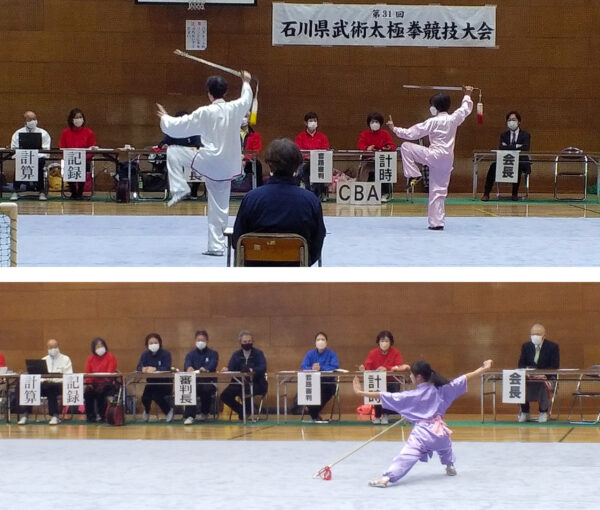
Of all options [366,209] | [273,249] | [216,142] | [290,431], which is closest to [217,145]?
[216,142]

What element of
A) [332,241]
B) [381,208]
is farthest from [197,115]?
[381,208]

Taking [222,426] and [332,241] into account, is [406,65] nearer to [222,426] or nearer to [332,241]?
[332,241]

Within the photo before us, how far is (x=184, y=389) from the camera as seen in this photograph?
36.2ft

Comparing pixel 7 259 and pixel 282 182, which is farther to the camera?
pixel 7 259

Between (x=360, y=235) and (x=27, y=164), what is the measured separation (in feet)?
16.0

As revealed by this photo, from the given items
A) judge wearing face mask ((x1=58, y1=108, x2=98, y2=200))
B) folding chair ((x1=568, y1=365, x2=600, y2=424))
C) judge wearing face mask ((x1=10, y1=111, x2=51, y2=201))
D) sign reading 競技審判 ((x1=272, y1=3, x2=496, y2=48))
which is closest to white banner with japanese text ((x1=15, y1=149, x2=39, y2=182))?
judge wearing face mask ((x1=10, y1=111, x2=51, y2=201))

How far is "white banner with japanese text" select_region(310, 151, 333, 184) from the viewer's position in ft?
46.5

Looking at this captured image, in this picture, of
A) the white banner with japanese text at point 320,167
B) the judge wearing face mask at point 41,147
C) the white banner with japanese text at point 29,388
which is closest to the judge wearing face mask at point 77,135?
the judge wearing face mask at point 41,147

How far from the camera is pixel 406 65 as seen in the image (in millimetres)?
16859

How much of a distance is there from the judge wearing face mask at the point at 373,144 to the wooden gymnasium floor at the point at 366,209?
0.83ft

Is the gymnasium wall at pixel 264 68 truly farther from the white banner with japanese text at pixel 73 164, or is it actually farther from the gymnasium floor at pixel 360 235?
the white banner with japanese text at pixel 73 164

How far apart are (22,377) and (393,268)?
3859mm

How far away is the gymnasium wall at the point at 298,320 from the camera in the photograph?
13.0m

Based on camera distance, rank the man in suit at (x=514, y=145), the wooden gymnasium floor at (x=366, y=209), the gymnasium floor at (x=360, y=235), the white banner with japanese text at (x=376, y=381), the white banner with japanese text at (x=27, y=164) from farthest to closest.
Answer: the man in suit at (x=514, y=145) < the white banner with japanese text at (x=27, y=164) < the wooden gymnasium floor at (x=366, y=209) < the white banner with japanese text at (x=376, y=381) < the gymnasium floor at (x=360, y=235)
